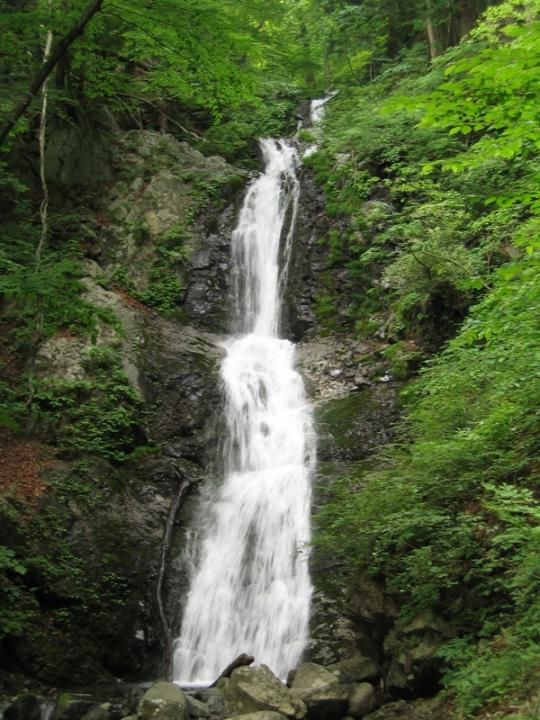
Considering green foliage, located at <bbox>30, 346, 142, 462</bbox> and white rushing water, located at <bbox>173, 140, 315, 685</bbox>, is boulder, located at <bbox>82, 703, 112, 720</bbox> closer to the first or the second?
white rushing water, located at <bbox>173, 140, 315, 685</bbox>

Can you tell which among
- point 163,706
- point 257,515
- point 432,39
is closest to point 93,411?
point 257,515

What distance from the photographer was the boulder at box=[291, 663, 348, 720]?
20.4 ft

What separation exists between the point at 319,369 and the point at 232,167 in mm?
7867

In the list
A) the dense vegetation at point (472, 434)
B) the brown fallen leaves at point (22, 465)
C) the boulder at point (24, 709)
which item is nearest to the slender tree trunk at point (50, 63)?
the dense vegetation at point (472, 434)

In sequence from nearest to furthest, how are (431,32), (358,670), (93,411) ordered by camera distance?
(358,670) → (93,411) → (431,32)

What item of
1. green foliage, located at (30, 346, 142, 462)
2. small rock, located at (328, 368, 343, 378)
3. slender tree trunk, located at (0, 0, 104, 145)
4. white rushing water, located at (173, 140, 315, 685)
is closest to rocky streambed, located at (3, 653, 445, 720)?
white rushing water, located at (173, 140, 315, 685)

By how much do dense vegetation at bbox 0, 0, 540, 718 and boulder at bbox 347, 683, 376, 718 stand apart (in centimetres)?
98

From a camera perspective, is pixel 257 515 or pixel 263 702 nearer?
pixel 263 702

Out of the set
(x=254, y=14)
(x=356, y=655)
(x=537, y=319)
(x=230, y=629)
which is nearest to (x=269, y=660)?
(x=230, y=629)

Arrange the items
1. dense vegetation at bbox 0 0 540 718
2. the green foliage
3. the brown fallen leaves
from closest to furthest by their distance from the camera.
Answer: dense vegetation at bbox 0 0 540 718 → the brown fallen leaves → the green foliage

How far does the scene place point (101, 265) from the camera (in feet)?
48.9

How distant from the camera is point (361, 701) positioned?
6.25m

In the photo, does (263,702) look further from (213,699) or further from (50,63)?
(50,63)

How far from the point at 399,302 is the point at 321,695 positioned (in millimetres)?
7529
